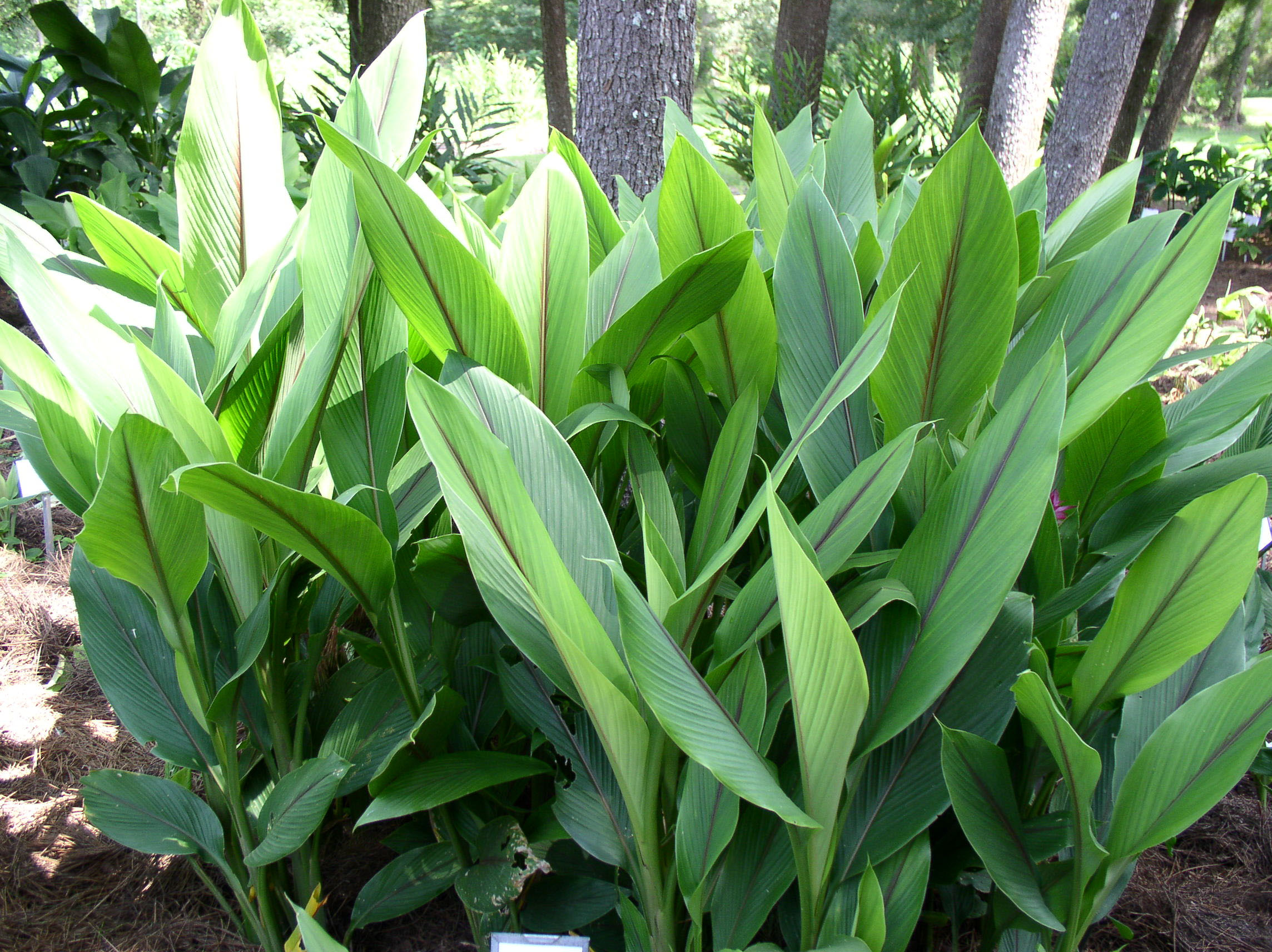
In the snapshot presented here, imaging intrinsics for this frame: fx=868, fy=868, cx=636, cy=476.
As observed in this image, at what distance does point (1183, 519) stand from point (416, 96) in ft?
3.25

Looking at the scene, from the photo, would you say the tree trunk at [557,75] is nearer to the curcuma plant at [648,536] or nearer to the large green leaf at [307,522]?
the curcuma plant at [648,536]

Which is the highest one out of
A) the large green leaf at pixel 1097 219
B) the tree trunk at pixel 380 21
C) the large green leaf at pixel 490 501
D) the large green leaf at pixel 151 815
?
the tree trunk at pixel 380 21

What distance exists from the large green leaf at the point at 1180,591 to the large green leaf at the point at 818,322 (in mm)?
268

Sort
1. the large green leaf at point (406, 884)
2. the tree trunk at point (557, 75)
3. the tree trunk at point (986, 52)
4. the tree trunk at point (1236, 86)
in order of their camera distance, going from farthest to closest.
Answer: the tree trunk at point (1236, 86)
the tree trunk at point (986, 52)
the tree trunk at point (557, 75)
the large green leaf at point (406, 884)

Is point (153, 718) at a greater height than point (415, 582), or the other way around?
point (415, 582)

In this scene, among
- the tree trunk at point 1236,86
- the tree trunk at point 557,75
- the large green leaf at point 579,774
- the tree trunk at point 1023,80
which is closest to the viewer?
the large green leaf at point 579,774

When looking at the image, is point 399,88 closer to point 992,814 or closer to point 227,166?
point 227,166

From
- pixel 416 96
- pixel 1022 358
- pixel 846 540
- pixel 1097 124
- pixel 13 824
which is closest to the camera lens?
pixel 846 540

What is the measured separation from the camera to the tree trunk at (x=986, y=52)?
6.28 m

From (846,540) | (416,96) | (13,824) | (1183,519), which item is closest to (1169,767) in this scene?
(1183,519)

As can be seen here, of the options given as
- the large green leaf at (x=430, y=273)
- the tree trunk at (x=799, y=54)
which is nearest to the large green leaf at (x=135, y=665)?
the large green leaf at (x=430, y=273)

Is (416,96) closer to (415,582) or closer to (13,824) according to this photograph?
(415,582)

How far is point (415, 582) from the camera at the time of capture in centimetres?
88

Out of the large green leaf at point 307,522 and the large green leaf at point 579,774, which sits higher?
the large green leaf at point 307,522
